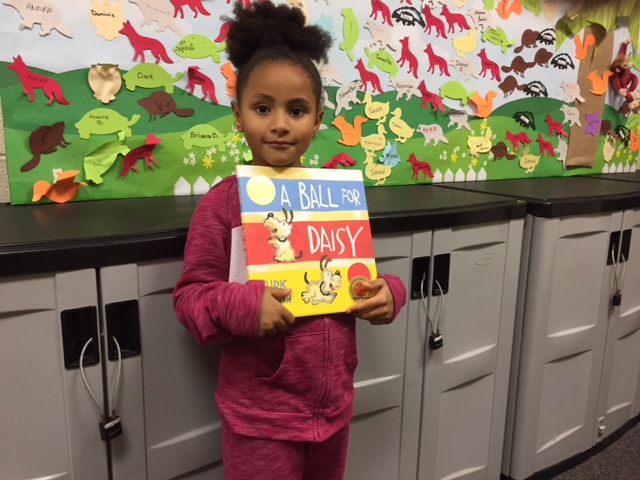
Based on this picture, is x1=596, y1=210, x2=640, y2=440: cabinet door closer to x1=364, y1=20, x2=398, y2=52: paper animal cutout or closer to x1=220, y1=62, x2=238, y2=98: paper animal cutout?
x1=364, y1=20, x2=398, y2=52: paper animal cutout

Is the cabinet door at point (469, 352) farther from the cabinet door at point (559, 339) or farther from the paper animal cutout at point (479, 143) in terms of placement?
the paper animal cutout at point (479, 143)

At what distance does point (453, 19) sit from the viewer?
5.37 feet

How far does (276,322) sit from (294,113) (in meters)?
0.32

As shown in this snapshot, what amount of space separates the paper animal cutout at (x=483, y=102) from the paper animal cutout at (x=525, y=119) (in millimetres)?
125

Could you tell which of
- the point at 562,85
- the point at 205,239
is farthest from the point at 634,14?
the point at 205,239

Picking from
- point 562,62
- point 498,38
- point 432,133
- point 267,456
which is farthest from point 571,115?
point 267,456

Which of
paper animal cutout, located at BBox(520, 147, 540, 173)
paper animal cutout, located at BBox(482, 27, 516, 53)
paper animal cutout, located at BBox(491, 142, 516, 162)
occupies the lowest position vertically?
paper animal cutout, located at BBox(520, 147, 540, 173)

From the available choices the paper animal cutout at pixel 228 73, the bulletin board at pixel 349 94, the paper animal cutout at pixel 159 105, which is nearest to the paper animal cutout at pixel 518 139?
the bulletin board at pixel 349 94

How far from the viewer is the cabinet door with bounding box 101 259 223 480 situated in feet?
2.89

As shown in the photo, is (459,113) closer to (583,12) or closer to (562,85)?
(562,85)

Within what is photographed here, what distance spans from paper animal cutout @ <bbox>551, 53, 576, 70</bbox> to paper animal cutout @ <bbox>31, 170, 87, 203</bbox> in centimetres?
164

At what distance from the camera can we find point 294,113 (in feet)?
2.70

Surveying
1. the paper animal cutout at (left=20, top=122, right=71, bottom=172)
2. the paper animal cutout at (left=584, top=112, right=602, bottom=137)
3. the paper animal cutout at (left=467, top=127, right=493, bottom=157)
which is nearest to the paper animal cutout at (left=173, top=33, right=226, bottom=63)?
the paper animal cutout at (left=20, top=122, right=71, bottom=172)

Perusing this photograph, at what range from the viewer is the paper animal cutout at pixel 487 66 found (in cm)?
172
